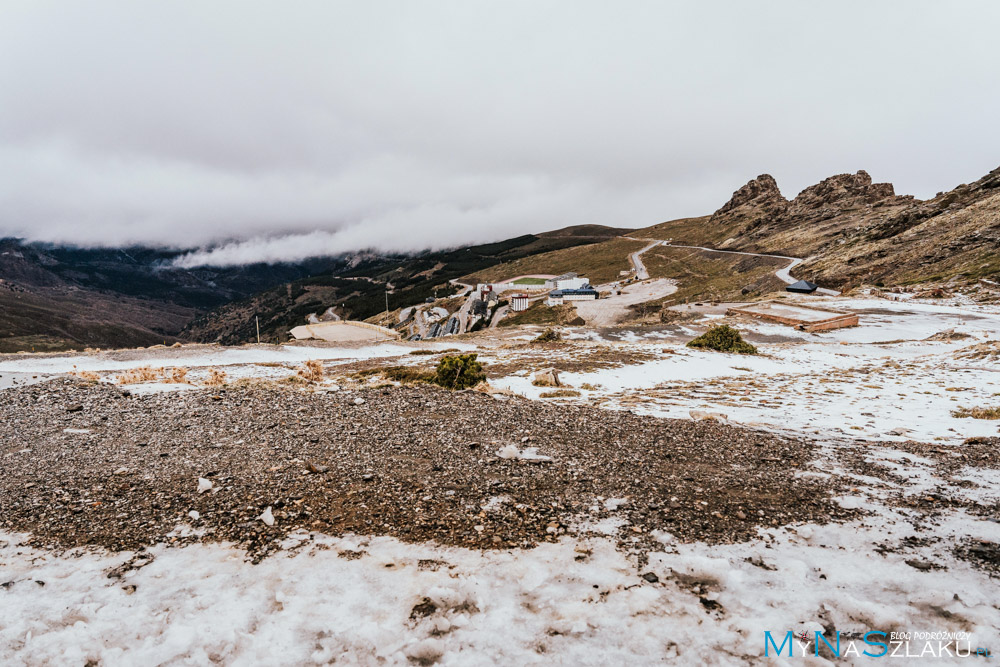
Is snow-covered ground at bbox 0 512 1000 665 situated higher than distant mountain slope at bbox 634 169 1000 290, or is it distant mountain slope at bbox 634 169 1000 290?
distant mountain slope at bbox 634 169 1000 290

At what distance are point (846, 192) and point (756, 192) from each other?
46226mm

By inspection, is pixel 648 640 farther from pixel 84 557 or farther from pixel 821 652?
pixel 84 557

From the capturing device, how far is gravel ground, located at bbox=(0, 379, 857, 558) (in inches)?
215

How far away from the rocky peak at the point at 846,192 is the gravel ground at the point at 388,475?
5946 inches

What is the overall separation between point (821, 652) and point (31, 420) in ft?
48.9

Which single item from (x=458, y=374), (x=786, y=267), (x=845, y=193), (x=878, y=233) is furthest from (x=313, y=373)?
(x=845, y=193)

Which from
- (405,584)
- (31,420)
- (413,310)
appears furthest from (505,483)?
(413,310)

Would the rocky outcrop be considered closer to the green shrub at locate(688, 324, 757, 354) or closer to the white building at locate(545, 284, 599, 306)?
the white building at locate(545, 284, 599, 306)

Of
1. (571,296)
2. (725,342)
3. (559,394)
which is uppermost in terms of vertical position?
(571,296)

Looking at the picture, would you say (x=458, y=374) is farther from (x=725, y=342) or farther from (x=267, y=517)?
(x=725, y=342)

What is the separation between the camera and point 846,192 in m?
132

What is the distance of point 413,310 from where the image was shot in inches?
6078

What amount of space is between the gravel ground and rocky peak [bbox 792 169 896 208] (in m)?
151

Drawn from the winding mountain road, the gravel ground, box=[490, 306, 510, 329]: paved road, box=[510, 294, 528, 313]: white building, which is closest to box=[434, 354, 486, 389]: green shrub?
the gravel ground
